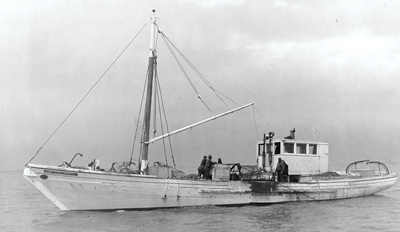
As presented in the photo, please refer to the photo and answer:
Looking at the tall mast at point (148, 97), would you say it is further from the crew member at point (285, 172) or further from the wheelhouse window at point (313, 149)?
the wheelhouse window at point (313, 149)

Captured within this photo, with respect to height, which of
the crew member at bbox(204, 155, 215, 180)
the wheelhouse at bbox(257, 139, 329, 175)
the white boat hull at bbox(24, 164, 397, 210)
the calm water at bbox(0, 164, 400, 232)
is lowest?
the calm water at bbox(0, 164, 400, 232)

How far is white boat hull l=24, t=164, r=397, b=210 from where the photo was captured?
55.9 ft

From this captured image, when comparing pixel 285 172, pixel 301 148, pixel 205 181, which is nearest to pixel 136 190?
pixel 205 181

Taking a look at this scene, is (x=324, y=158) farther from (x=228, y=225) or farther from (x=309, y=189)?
(x=228, y=225)

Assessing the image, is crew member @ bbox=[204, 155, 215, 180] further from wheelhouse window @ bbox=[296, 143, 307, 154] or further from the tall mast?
wheelhouse window @ bbox=[296, 143, 307, 154]

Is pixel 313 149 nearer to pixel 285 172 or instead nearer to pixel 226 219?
pixel 285 172

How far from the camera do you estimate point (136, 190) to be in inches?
699

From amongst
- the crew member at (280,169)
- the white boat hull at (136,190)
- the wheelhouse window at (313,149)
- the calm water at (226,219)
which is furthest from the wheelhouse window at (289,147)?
the calm water at (226,219)

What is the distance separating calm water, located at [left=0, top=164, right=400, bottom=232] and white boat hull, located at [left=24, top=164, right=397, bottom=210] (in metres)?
0.42

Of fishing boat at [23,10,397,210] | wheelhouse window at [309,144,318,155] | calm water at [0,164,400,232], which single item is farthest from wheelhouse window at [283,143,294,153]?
calm water at [0,164,400,232]

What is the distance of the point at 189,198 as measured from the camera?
18.8 metres

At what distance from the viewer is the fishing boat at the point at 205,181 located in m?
17.2

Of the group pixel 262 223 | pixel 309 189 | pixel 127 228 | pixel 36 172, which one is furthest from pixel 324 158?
pixel 36 172

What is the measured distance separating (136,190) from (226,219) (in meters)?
4.36
